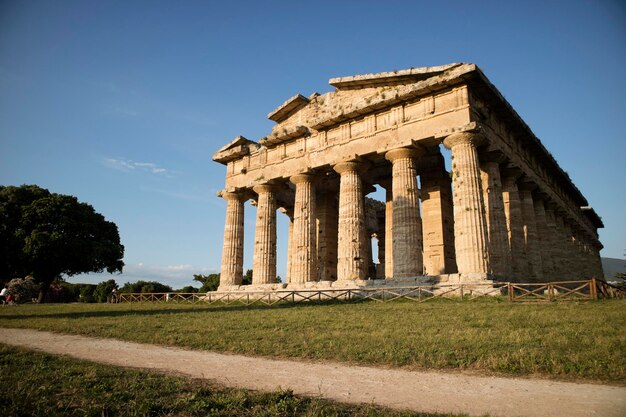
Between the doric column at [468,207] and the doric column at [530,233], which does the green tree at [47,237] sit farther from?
the doric column at [530,233]

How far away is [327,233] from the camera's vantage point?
3300 centimetres

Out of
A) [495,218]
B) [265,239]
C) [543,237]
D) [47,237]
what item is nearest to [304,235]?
[265,239]

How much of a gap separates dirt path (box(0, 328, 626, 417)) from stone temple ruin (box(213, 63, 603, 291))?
1358cm

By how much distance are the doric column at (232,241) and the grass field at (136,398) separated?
2431 centimetres

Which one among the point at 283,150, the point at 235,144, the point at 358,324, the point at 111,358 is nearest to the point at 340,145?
the point at 283,150

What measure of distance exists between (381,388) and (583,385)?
121 inches

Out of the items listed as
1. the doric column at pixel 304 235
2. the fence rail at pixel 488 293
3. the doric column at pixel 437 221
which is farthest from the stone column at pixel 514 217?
the doric column at pixel 304 235

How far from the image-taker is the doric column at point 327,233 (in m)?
32.0

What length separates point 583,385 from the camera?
584 cm

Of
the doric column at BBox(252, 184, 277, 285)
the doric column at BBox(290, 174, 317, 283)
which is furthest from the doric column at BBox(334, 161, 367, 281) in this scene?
the doric column at BBox(252, 184, 277, 285)

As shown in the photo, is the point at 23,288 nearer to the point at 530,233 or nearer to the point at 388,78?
the point at 388,78

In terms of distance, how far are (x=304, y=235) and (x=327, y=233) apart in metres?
6.95

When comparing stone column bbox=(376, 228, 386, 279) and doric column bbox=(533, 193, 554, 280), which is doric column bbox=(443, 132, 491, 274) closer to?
doric column bbox=(533, 193, 554, 280)

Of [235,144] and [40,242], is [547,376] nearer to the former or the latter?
[235,144]
